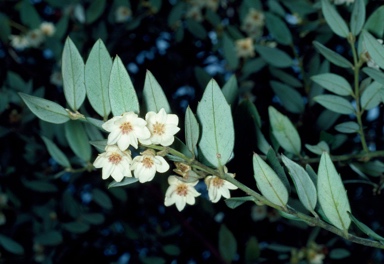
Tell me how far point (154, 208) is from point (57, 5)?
3.46ft

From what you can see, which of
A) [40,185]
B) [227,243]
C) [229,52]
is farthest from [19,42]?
[227,243]

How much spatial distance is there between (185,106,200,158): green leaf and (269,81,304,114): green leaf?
2.51ft

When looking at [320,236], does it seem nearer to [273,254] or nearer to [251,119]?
[273,254]

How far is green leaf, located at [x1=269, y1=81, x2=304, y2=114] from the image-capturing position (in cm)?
151

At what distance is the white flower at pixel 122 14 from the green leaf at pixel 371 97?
144 cm

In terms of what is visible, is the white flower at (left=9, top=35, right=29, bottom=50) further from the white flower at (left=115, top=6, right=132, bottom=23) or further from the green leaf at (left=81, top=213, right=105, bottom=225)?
the green leaf at (left=81, top=213, right=105, bottom=225)

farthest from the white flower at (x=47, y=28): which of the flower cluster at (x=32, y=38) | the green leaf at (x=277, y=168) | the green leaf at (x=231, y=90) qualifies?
the green leaf at (x=277, y=168)

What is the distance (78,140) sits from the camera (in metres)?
1.24

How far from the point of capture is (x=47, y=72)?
239cm

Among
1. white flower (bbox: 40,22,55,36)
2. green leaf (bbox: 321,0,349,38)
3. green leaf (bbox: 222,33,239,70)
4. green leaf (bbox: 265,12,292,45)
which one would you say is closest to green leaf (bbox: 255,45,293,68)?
green leaf (bbox: 265,12,292,45)

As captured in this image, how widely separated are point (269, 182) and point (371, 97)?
1.49ft

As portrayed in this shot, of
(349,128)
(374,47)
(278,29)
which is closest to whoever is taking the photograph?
(374,47)

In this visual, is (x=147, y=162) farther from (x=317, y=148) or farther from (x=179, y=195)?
(x=317, y=148)

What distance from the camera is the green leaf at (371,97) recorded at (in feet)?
Result: 3.53
